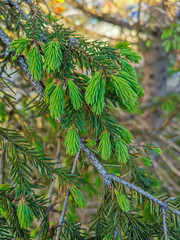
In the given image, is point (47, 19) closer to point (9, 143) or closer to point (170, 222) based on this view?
point (9, 143)

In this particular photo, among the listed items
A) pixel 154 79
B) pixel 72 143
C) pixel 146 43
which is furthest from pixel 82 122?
pixel 154 79

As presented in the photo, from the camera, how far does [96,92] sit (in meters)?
0.60

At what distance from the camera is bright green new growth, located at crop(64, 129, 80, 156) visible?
629 mm

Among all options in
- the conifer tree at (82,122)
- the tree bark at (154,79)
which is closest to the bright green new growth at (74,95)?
the conifer tree at (82,122)

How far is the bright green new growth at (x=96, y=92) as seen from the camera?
59 centimetres

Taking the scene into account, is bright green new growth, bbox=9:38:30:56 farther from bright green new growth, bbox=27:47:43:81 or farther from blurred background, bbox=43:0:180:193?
blurred background, bbox=43:0:180:193

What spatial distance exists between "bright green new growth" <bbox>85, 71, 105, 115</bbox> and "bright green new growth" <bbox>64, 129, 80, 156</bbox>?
10 cm

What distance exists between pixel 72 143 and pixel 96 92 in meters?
0.16

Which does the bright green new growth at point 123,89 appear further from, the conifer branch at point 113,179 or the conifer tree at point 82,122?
the conifer branch at point 113,179

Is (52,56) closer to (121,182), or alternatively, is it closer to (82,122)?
(82,122)

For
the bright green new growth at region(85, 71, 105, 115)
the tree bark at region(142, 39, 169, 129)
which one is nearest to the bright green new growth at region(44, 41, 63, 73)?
the bright green new growth at region(85, 71, 105, 115)

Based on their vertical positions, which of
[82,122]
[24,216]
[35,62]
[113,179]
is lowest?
[24,216]

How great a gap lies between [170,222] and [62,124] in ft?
1.55

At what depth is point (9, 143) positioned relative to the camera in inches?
30.7
